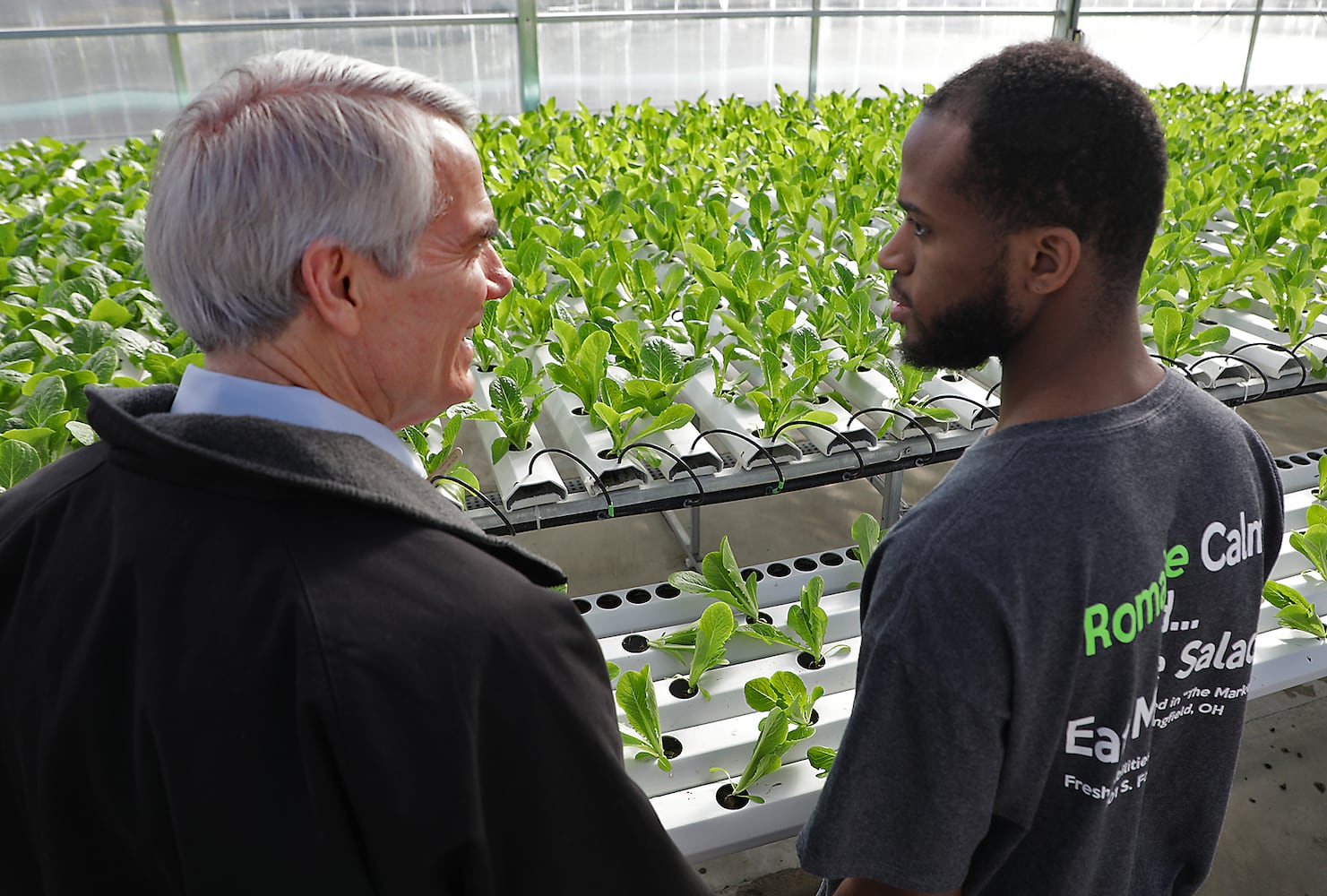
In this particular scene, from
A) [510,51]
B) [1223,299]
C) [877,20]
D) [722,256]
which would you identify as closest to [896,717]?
[722,256]

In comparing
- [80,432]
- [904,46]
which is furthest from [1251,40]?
[80,432]

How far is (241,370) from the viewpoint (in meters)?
0.83

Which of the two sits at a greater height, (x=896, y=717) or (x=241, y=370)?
(x=241, y=370)

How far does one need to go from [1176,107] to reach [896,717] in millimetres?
6587

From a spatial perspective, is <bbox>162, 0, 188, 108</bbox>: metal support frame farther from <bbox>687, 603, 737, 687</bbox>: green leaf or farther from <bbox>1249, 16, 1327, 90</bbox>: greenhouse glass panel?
<bbox>1249, 16, 1327, 90</bbox>: greenhouse glass panel

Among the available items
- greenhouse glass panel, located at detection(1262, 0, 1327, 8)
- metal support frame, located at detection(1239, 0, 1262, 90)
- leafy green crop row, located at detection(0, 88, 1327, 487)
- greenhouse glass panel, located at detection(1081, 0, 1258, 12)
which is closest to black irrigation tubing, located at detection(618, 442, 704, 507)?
leafy green crop row, located at detection(0, 88, 1327, 487)

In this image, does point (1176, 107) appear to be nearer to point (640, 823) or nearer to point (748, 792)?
point (748, 792)

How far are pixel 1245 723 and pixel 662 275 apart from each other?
2.15 metres

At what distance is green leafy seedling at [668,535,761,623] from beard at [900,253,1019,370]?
30.9 inches

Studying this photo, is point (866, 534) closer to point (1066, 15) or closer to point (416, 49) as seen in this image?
point (416, 49)

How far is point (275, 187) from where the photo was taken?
2.49ft

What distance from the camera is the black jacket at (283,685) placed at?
69 cm

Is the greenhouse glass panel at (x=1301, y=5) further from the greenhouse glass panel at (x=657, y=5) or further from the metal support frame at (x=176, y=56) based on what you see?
the metal support frame at (x=176, y=56)

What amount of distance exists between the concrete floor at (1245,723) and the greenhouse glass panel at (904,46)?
5.01 metres
